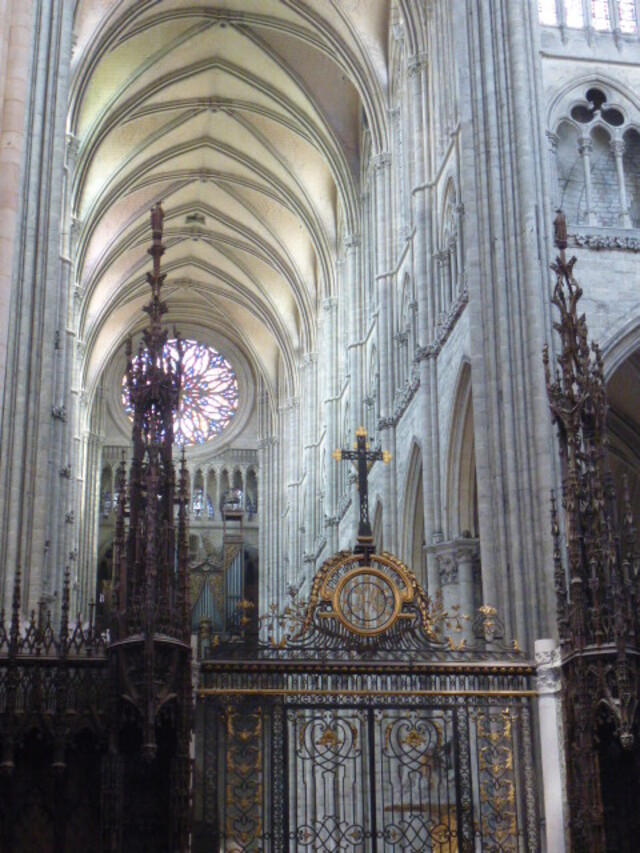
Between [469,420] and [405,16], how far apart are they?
31.7 feet

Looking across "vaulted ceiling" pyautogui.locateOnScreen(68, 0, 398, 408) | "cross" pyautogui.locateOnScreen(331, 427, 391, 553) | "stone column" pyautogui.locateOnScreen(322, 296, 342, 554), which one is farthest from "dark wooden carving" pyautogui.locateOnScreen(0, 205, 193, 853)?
"stone column" pyautogui.locateOnScreen(322, 296, 342, 554)

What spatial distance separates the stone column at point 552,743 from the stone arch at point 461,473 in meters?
9.32

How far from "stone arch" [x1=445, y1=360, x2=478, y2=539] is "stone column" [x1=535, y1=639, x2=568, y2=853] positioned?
9.32 metres

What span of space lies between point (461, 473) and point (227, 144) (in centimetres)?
1896

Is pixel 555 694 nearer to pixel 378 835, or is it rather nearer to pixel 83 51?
pixel 378 835

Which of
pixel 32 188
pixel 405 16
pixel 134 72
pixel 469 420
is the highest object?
pixel 134 72

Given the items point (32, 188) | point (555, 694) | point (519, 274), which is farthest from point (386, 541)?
point (555, 694)

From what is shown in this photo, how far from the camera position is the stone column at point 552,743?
534 inches

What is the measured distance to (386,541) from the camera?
28.3m

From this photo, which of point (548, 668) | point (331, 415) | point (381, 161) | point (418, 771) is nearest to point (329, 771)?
point (418, 771)

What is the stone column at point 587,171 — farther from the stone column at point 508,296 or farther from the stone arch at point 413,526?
the stone arch at point 413,526

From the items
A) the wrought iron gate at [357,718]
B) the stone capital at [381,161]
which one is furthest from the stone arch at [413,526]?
the wrought iron gate at [357,718]

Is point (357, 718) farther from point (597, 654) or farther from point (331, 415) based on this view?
point (331, 415)

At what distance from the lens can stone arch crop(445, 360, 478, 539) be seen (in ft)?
77.6
